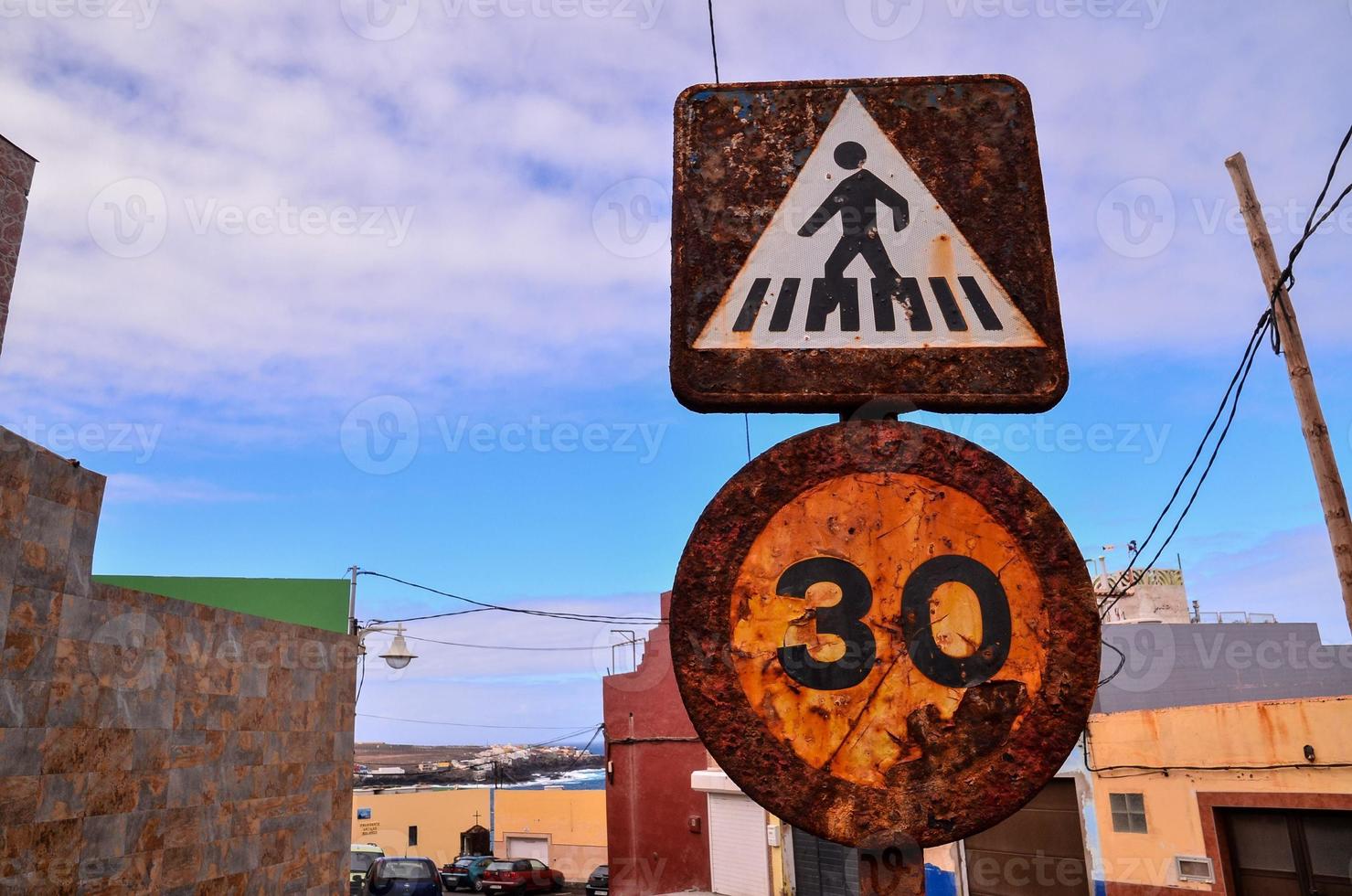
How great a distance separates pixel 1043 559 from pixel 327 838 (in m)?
11.4

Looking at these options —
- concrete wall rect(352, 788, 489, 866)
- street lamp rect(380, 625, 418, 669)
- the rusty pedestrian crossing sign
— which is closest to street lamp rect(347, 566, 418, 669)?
street lamp rect(380, 625, 418, 669)

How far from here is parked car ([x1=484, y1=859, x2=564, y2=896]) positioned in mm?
26797

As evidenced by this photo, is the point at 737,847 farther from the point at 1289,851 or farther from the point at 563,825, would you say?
the point at 563,825

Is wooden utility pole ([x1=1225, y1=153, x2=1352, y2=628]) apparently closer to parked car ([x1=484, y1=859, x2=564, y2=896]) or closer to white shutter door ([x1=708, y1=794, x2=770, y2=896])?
white shutter door ([x1=708, y1=794, x2=770, y2=896])

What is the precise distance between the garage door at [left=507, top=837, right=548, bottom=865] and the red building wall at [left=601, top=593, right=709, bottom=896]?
14.1m

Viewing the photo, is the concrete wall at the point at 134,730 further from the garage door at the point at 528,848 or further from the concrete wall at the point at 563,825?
the garage door at the point at 528,848

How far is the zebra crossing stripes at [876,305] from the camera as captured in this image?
1.73 meters

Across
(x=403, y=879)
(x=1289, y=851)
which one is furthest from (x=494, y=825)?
(x=1289, y=851)

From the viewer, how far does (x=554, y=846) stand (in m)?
35.4

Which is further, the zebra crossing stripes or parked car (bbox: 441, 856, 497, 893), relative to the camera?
parked car (bbox: 441, 856, 497, 893)

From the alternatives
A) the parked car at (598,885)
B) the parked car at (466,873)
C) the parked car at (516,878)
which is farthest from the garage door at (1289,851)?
the parked car at (466,873)

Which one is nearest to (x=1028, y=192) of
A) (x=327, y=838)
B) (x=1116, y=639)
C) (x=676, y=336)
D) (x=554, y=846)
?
(x=676, y=336)

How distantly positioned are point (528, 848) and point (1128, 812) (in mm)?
29251

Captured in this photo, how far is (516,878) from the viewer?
27125mm
